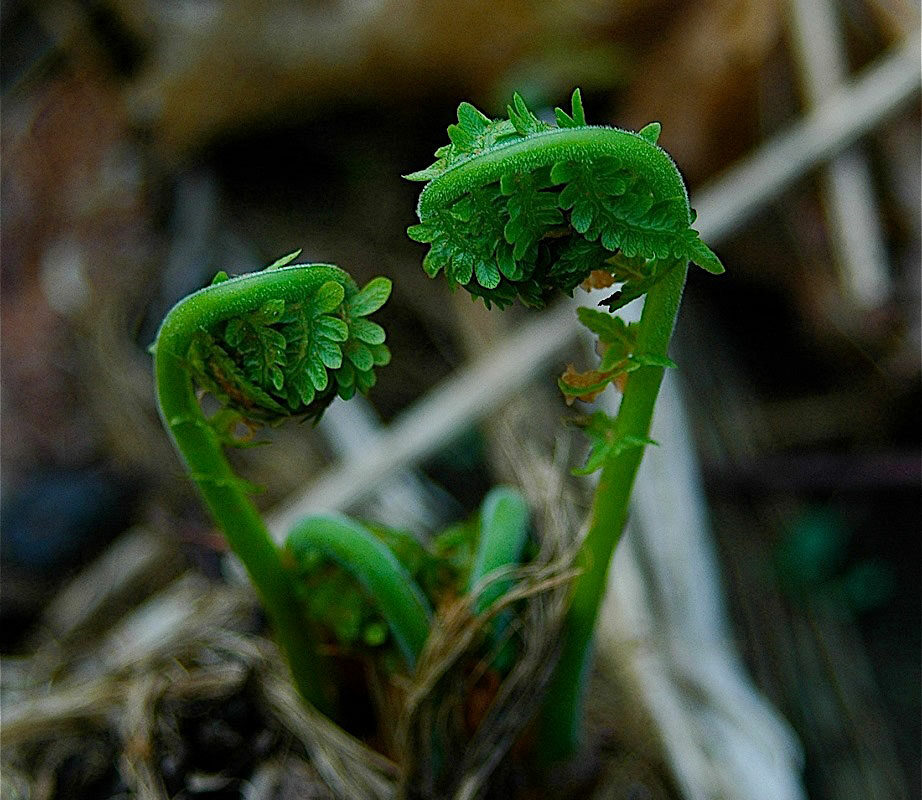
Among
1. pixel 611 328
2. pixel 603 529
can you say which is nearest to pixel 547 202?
pixel 611 328

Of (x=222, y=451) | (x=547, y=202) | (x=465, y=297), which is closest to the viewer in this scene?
(x=547, y=202)

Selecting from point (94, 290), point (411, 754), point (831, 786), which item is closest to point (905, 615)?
point (831, 786)

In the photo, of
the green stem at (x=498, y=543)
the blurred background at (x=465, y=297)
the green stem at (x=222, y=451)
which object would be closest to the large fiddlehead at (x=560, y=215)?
the green stem at (x=222, y=451)

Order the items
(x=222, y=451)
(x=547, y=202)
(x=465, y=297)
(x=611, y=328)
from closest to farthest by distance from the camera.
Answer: (x=547, y=202)
(x=611, y=328)
(x=222, y=451)
(x=465, y=297)

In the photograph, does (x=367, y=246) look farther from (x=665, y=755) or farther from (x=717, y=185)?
(x=665, y=755)

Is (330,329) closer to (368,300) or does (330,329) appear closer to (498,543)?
(368,300)

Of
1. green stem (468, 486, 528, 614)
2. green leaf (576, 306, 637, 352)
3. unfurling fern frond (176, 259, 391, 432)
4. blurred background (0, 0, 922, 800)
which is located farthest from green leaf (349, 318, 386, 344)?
blurred background (0, 0, 922, 800)

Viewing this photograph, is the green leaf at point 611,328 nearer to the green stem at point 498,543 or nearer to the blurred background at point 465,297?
the green stem at point 498,543
